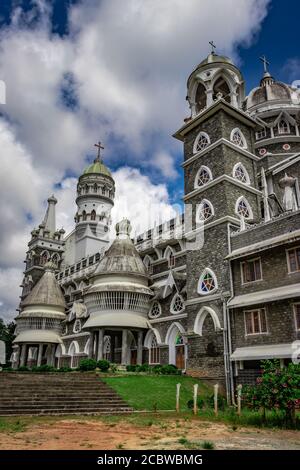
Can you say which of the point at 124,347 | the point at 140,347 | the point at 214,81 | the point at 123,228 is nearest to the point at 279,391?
the point at 124,347

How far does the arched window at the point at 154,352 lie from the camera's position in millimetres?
29141

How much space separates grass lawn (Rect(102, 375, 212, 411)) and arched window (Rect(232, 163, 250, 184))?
12980mm

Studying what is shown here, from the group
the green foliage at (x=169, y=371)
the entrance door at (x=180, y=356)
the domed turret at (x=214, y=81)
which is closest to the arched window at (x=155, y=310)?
the entrance door at (x=180, y=356)

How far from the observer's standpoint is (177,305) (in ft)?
93.1

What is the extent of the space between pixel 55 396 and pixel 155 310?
15422 millimetres

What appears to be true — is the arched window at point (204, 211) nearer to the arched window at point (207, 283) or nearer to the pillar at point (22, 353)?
the arched window at point (207, 283)

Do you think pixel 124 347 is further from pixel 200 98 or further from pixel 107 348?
pixel 200 98

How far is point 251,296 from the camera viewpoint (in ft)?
65.4

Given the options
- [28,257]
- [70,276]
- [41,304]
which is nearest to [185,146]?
[41,304]

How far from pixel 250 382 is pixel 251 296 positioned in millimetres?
4273

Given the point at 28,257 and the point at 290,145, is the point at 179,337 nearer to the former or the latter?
the point at 290,145

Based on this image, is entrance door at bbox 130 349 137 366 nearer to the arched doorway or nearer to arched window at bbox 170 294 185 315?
the arched doorway

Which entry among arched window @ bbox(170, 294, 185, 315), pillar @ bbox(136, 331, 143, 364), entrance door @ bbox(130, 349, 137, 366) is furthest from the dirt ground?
entrance door @ bbox(130, 349, 137, 366)

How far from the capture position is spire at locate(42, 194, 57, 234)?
210 feet
